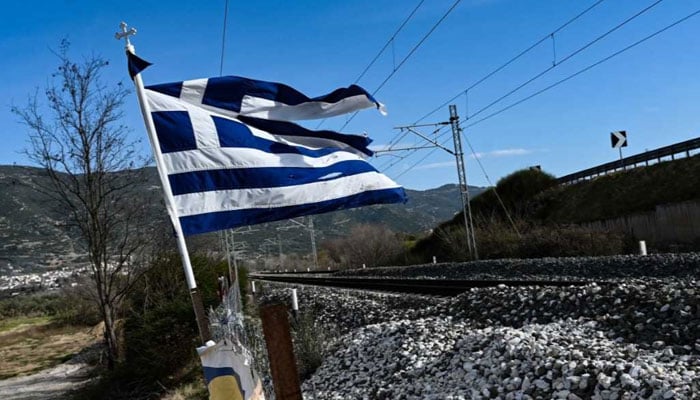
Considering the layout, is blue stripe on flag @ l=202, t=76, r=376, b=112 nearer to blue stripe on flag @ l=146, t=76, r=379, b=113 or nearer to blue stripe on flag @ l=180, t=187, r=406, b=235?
blue stripe on flag @ l=146, t=76, r=379, b=113

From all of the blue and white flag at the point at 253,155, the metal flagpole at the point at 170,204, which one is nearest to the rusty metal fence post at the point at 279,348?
the metal flagpole at the point at 170,204

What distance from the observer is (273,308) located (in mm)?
4297

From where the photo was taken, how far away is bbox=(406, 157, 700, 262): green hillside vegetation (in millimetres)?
30891

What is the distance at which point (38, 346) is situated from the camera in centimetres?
3488

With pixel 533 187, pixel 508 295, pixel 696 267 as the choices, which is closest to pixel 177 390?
pixel 508 295

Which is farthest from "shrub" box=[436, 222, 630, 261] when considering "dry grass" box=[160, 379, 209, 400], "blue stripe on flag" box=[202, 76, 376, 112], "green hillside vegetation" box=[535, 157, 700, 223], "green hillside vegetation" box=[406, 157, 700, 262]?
"blue stripe on flag" box=[202, 76, 376, 112]

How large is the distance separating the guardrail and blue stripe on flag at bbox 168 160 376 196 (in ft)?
115

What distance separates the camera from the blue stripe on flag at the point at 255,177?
20.9 feet

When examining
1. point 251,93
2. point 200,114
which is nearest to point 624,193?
point 251,93

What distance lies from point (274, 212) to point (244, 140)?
84cm

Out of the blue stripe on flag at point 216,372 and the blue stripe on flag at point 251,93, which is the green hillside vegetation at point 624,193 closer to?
the blue stripe on flag at point 251,93

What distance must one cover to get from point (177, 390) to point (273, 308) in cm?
940

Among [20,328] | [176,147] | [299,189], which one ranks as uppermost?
[176,147]

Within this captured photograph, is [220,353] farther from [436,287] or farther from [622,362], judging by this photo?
[436,287]
